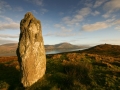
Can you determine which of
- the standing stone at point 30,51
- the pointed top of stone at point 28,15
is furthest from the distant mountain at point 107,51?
the pointed top of stone at point 28,15

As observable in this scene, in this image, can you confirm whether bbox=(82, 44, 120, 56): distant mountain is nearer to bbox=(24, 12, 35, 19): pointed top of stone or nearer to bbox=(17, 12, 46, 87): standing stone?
bbox=(17, 12, 46, 87): standing stone

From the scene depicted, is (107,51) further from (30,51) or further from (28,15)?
(30,51)

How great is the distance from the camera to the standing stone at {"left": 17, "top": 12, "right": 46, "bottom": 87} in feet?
35.8

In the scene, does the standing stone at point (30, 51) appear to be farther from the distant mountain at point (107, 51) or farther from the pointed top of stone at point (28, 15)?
the distant mountain at point (107, 51)

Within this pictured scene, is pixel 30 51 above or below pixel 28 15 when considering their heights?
below

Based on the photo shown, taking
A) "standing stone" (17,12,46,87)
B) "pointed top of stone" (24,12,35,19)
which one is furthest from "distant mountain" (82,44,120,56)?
"pointed top of stone" (24,12,35,19)

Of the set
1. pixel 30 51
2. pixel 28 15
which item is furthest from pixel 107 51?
pixel 30 51

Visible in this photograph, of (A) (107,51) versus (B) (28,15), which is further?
(A) (107,51)

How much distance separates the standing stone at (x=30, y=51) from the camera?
10.9 m

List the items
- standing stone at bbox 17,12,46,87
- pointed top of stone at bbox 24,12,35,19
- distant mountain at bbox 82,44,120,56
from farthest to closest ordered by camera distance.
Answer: distant mountain at bbox 82,44,120,56
pointed top of stone at bbox 24,12,35,19
standing stone at bbox 17,12,46,87

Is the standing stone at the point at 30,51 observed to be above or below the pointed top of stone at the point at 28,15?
below

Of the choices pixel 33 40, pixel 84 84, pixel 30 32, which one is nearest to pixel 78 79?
pixel 84 84

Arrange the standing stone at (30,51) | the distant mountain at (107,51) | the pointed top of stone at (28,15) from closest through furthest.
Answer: the standing stone at (30,51) → the pointed top of stone at (28,15) → the distant mountain at (107,51)

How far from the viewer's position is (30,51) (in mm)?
11164
